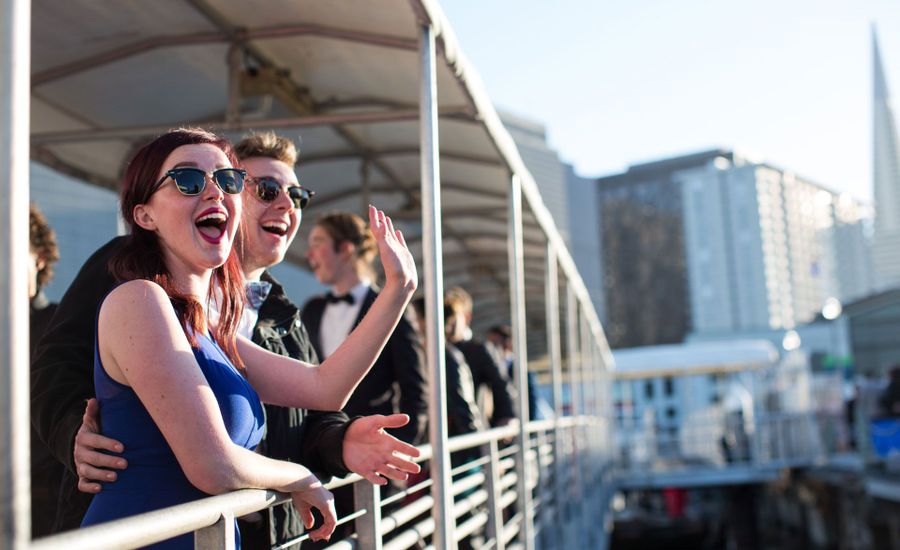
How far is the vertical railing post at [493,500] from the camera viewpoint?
4742 millimetres

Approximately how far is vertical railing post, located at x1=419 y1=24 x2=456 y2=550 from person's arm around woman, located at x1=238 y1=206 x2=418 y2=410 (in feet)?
2.83

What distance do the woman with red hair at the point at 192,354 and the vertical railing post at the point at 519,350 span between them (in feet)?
9.73

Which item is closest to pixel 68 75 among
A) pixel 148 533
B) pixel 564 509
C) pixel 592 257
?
pixel 148 533

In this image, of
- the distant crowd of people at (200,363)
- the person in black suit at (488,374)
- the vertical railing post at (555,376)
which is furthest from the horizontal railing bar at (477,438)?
the vertical railing post at (555,376)

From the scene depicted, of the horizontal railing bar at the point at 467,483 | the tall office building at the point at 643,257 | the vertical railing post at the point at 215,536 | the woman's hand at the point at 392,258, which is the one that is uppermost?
the tall office building at the point at 643,257

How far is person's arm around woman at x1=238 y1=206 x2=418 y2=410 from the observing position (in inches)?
86.4

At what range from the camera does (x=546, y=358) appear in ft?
70.4

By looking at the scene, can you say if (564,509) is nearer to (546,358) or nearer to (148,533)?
(148,533)

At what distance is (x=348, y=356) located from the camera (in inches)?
88.0

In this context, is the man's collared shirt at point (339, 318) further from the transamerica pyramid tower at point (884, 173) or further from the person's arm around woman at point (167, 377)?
the transamerica pyramid tower at point (884, 173)

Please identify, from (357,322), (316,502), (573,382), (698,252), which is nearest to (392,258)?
(316,502)

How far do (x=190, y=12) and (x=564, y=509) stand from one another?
16.5ft

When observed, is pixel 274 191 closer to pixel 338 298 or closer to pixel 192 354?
pixel 192 354

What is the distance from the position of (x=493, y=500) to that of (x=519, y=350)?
2.99 feet
